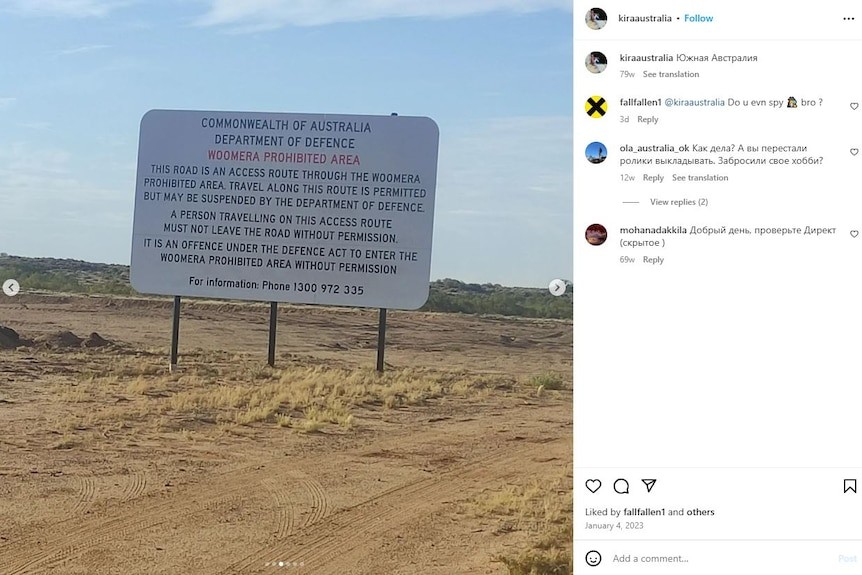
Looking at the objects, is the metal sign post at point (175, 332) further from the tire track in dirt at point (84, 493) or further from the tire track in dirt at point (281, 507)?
the tire track in dirt at point (281, 507)

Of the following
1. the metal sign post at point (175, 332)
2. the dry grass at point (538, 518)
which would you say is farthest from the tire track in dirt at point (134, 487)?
the metal sign post at point (175, 332)

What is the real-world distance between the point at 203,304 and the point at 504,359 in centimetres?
1481

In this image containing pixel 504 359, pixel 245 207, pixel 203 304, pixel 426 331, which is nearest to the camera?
pixel 245 207

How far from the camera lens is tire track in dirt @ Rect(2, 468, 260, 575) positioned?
481 cm
